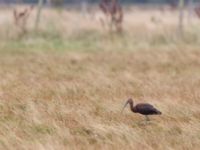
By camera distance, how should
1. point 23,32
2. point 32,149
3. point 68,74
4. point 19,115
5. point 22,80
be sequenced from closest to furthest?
point 32,149 → point 19,115 → point 22,80 → point 68,74 → point 23,32

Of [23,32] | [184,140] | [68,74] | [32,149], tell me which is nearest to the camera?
[32,149]

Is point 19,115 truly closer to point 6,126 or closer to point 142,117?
point 6,126

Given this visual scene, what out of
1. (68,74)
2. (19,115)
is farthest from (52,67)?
(19,115)

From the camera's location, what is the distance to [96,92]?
10.3 meters

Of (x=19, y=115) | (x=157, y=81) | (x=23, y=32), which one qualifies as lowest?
(x=23, y=32)

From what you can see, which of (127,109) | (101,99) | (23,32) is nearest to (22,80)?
(101,99)

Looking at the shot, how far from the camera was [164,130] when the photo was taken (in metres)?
7.74

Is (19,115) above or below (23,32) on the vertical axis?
above

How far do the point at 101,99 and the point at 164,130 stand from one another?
189 cm

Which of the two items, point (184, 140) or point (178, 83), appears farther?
point (178, 83)

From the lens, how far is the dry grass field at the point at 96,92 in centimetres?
733

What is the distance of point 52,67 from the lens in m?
13.8

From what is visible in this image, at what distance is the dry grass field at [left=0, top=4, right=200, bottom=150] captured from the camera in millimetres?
7328

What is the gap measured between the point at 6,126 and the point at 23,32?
12833mm
